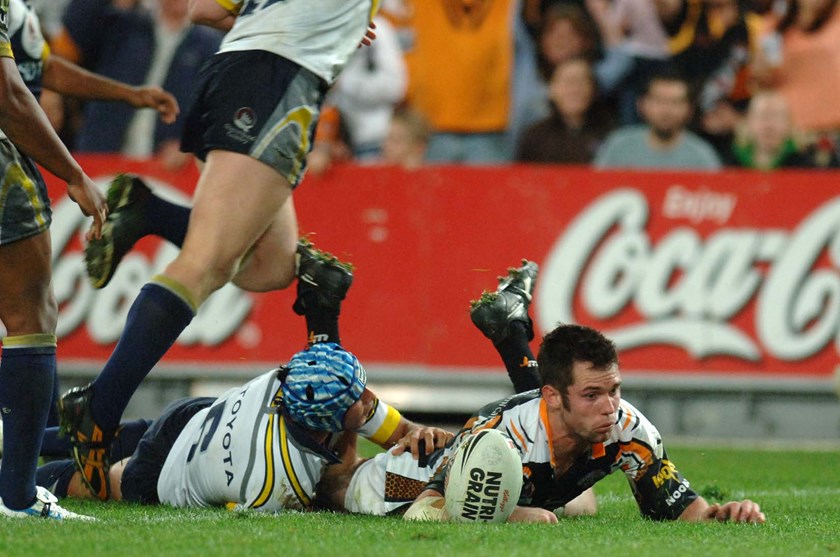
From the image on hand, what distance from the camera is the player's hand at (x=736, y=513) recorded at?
4.98 m

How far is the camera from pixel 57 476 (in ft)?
18.8

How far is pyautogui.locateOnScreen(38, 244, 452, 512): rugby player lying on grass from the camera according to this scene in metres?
5.12

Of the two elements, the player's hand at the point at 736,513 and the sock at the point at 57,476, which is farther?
the sock at the point at 57,476

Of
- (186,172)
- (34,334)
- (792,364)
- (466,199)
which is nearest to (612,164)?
(466,199)

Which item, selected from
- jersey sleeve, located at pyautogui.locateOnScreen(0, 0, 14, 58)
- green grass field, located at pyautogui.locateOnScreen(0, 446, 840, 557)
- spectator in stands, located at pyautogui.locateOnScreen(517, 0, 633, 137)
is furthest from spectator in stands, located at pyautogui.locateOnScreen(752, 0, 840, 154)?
jersey sleeve, located at pyautogui.locateOnScreen(0, 0, 14, 58)

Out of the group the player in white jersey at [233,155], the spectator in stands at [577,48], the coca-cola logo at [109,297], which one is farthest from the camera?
the spectator in stands at [577,48]

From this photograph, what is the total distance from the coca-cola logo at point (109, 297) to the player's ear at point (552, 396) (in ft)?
17.4

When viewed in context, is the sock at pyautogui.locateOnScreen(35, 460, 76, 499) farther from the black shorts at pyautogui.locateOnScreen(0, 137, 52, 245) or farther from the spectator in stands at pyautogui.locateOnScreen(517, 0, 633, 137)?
the spectator in stands at pyautogui.locateOnScreen(517, 0, 633, 137)

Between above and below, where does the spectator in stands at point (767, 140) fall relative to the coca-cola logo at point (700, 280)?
above

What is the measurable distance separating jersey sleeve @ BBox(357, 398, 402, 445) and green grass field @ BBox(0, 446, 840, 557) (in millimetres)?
388

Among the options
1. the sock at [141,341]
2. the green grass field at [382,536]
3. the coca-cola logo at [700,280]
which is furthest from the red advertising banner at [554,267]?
the sock at [141,341]

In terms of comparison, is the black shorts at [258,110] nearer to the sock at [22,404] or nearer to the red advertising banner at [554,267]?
the sock at [22,404]

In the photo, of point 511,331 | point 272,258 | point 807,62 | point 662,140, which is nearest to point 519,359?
point 511,331

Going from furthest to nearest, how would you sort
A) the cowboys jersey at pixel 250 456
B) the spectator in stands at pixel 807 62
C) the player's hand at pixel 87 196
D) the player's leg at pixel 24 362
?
the spectator in stands at pixel 807 62, the cowboys jersey at pixel 250 456, the player's leg at pixel 24 362, the player's hand at pixel 87 196
